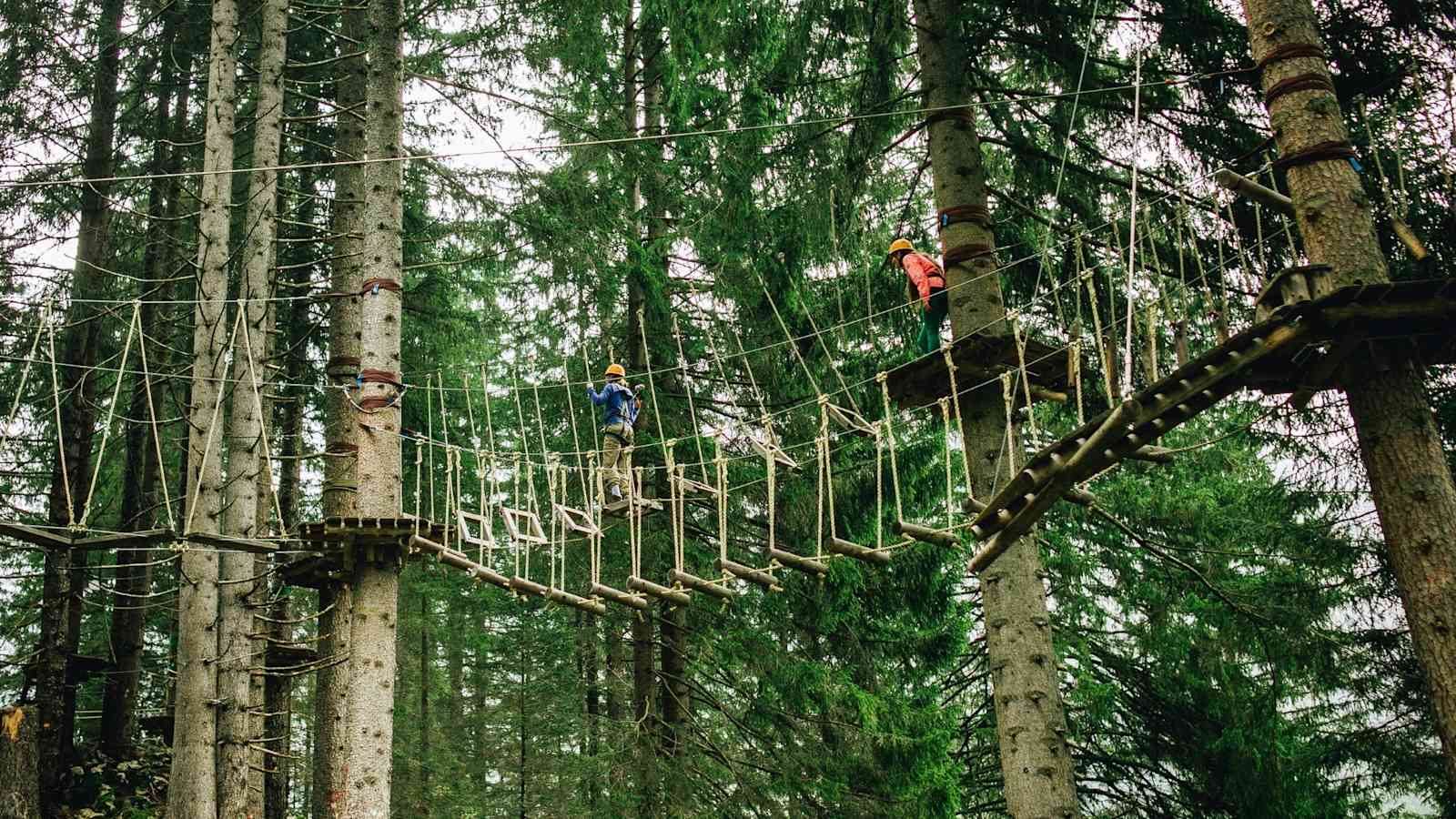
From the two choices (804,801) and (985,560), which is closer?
(985,560)

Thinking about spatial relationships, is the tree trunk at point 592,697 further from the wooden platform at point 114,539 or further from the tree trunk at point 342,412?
the wooden platform at point 114,539

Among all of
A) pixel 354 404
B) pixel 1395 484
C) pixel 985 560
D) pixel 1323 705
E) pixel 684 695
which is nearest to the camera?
pixel 1395 484

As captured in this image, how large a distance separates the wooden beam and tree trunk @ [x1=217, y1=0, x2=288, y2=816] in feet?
21.2

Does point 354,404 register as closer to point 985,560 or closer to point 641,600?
point 641,600

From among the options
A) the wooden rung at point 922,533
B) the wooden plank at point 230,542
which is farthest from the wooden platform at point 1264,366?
the wooden plank at point 230,542

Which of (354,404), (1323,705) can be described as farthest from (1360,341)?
(1323,705)

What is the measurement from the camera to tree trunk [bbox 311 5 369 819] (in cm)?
734

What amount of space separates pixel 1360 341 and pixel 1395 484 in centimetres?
65

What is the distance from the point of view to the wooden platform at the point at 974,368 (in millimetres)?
6730

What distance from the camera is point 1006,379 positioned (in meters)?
5.96

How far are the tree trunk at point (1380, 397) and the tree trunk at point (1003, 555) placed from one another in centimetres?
175

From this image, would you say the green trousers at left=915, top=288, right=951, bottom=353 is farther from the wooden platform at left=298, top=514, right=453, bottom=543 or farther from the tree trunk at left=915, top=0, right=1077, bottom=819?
the wooden platform at left=298, top=514, right=453, bottom=543

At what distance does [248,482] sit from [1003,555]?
5.88 metres

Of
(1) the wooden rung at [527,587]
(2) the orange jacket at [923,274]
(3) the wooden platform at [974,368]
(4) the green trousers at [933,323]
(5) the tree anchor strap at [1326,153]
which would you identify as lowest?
(1) the wooden rung at [527,587]
